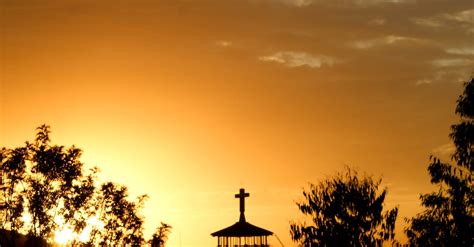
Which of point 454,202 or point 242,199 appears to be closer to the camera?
point 454,202

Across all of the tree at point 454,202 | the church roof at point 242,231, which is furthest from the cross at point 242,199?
the tree at point 454,202

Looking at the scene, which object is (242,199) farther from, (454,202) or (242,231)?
(454,202)

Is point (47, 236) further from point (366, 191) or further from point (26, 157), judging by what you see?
point (366, 191)

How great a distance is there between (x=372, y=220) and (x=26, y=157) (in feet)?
67.3

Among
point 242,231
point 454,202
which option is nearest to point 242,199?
point 242,231

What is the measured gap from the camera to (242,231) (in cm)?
7025

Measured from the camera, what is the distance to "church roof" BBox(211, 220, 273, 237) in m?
70.1

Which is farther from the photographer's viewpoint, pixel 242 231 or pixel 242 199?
pixel 242 199

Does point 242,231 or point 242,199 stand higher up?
point 242,199

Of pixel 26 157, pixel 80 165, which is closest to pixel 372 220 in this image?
pixel 80 165

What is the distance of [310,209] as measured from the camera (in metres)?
42.1

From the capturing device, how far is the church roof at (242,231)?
7006cm

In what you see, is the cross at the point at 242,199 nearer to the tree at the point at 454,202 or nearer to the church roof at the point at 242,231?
the church roof at the point at 242,231

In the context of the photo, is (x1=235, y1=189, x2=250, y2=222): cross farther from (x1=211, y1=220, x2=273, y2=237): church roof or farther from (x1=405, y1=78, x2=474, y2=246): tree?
(x1=405, y1=78, x2=474, y2=246): tree
